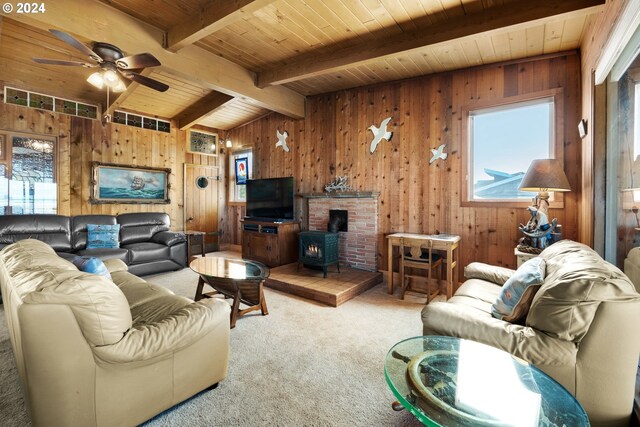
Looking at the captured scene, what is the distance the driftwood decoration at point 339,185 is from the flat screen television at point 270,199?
774 millimetres

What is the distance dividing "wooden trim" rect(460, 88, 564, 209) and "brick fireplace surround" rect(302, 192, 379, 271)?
4.01 feet

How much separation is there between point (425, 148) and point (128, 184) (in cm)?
539

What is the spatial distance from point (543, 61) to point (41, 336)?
4793 millimetres

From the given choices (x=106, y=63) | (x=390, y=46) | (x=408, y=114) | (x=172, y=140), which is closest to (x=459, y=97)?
(x=408, y=114)

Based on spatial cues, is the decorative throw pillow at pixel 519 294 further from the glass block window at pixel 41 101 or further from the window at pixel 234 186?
the glass block window at pixel 41 101

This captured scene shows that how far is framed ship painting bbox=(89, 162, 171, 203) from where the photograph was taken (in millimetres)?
5328

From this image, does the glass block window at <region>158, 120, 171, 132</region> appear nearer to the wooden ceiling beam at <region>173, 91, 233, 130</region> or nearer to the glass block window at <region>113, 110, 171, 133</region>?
the glass block window at <region>113, 110, 171, 133</region>

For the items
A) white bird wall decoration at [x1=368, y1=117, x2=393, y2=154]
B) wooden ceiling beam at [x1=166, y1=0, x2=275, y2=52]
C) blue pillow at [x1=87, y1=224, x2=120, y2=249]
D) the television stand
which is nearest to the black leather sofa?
blue pillow at [x1=87, y1=224, x2=120, y2=249]

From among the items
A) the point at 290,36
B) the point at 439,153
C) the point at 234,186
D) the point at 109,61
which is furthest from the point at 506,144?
the point at 234,186

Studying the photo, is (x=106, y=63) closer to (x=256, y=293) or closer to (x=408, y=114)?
(x=256, y=293)

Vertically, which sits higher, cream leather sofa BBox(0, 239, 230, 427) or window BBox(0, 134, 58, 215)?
window BBox(0, 134, 58, 215)

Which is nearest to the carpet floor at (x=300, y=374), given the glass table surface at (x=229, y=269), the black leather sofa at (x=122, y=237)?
the glass table surface at (x=229, y=269)

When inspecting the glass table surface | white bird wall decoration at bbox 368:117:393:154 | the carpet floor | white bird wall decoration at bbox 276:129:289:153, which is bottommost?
the carpet floor

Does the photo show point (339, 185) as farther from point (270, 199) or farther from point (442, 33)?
point (442, 33)
